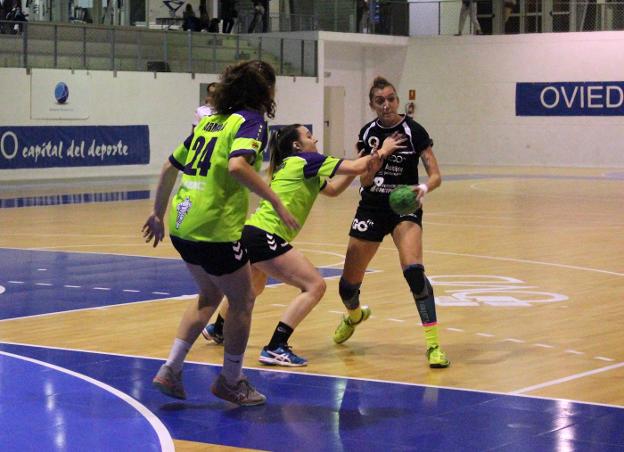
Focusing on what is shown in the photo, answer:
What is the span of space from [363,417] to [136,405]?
4.43 feet

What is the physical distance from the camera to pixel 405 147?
8.66 metres

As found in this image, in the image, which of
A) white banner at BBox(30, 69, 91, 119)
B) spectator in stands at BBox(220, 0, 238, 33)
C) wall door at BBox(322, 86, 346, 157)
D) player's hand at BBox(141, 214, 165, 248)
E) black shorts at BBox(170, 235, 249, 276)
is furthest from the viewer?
wall door at BBox(322, 86, 346, 157)

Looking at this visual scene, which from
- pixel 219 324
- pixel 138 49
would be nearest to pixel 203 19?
pixel 138 49

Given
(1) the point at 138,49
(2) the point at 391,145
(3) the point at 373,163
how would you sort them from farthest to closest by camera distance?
(1) the point at 138,49, (2) the point at 391,145, (3) the point at 373,163

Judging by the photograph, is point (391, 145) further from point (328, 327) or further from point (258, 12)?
point (258, 12)

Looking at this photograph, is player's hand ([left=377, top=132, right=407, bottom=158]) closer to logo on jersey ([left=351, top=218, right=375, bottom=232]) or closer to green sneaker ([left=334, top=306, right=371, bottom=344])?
logo on jersey ([left=351, top=218, right=375, bottom=232])

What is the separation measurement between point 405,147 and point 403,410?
232 cm

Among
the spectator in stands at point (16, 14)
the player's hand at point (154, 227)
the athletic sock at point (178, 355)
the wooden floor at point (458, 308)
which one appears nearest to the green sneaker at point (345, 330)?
the wooden floor at point (458, 308)

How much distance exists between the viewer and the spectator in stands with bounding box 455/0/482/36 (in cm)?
4181

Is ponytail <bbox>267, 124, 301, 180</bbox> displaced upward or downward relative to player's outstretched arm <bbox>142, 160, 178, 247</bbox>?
upward

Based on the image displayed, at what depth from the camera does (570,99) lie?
39.8 m

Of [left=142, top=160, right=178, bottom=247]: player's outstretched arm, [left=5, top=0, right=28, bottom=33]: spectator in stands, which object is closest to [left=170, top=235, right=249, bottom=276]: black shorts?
[left=142, top=160, right=178, bottom=247]: player's outstretched arm

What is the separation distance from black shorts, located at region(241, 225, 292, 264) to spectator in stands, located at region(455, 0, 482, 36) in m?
34.6

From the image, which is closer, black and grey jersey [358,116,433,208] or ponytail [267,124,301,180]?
ponytail [267,124,301,180]
